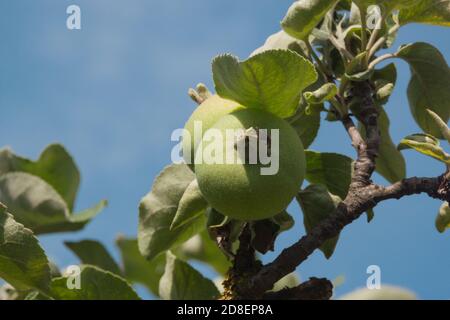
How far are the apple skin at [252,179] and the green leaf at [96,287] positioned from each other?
0.53 metres

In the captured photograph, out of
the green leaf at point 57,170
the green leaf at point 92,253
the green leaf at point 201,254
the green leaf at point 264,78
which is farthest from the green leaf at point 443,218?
the green leaf at point 57,170

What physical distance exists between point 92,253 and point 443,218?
1452mm

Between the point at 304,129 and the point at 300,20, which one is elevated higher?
the point at 300,20

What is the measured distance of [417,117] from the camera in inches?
91.1

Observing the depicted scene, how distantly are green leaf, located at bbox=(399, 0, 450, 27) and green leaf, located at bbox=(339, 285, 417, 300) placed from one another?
129cm

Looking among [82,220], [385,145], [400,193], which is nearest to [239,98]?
[400,193]

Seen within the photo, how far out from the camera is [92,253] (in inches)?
118

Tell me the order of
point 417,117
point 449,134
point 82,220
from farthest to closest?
1. point 82,220
2. point 417,117
3. point 449,134

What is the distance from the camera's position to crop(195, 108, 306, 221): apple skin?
182 centimetres

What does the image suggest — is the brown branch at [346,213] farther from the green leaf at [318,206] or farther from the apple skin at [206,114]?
the apple skin at [206,114]
